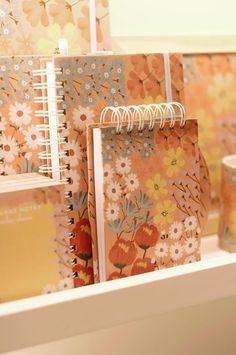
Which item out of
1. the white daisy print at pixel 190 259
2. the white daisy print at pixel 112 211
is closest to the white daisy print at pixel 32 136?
the white daisy print at pixel 112 211

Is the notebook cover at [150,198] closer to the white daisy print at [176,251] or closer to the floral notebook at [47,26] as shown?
the white daisy print at [176,251]

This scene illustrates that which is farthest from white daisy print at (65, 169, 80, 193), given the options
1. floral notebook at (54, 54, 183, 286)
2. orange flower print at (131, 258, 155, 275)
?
orange flower print at (131, 258, 155, 275)

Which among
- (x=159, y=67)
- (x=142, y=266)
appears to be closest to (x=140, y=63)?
(x=159, y=67)

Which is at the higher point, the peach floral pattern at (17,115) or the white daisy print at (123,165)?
the peach floral pattern at (17,115)

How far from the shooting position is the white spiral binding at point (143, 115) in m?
0.58

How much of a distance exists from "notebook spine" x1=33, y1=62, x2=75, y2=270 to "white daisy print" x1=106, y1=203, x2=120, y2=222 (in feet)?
0.15

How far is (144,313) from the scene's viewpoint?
0.52m

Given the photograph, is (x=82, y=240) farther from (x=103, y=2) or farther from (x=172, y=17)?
(x=172, y=17)

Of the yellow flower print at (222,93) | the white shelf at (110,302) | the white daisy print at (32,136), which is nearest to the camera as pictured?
the white shelf at (110,302)

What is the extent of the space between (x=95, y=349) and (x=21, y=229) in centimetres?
35

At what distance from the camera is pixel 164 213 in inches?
23.6

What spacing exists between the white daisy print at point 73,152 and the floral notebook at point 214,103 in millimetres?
243

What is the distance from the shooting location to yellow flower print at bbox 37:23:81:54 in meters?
0.64

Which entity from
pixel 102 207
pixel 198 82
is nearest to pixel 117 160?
pixel 102 207
